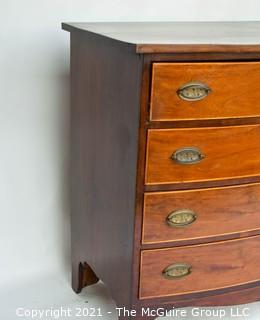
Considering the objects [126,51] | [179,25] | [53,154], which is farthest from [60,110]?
[126,51]

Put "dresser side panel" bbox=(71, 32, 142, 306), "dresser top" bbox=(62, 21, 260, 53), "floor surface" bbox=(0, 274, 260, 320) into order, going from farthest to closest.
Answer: "floor surface" bbox=(0, 274, 260, 320), "dresser side panel" bbox=(71, 32, 142, 306), "dresser top" bbox=(62, 21, 260, 53)

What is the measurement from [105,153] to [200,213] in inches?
12.0

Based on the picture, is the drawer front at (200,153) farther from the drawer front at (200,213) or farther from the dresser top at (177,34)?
the dresser top at (177,34)

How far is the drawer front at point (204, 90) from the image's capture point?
1.14 meters

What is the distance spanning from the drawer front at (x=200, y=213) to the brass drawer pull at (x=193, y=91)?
0.78ft

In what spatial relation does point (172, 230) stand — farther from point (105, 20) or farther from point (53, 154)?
point (105, 20)

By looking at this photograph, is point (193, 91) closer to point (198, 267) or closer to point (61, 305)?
point (198, 267)

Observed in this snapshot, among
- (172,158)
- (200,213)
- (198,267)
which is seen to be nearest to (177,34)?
(172,158)

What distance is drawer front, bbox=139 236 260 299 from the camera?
131 centimetres

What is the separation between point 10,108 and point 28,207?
1.18ft

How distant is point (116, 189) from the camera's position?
135 centimetres

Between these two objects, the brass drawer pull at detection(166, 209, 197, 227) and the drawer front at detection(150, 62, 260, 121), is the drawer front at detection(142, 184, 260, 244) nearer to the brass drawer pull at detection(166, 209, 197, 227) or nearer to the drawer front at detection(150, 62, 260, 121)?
the brass drawer pull at detection(166, 209, 197, 227)

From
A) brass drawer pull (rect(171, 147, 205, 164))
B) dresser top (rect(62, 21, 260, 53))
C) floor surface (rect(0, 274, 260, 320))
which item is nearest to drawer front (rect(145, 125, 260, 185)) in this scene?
brass drawer pull (rect(171, 147, 205, 164))

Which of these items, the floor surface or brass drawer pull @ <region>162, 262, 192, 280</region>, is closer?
brass drawer pull @ <region>162, 262, 192, 280</region>
